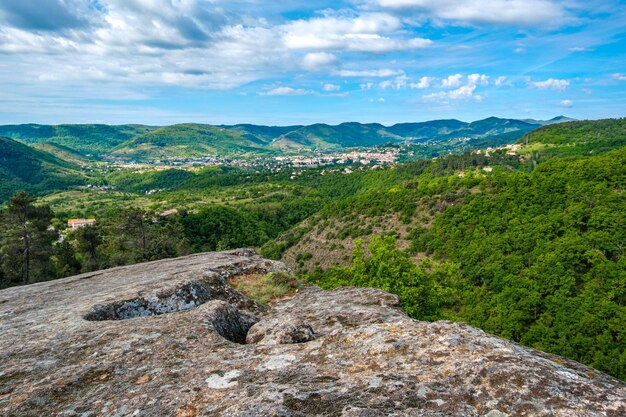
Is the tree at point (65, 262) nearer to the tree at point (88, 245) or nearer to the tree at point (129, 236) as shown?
the tree at point (88, 245)

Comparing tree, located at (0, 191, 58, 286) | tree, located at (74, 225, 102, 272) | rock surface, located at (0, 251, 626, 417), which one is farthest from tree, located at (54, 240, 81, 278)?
rock surface, located at (0, 251, 626, 417)

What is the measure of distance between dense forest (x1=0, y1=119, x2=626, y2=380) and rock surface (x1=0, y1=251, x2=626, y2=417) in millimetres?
13276

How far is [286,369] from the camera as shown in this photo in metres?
5.68

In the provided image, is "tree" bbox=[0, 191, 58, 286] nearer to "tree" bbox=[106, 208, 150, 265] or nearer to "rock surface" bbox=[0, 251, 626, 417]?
"tree" bbox=[106, 208, 150, 265]

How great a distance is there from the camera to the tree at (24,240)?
122 feet

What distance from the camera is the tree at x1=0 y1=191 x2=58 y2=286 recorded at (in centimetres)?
3709

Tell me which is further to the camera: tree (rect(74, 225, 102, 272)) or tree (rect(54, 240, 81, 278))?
tree (rect(74, 225, 102, 272))

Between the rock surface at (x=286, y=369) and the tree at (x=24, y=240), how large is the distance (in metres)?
35.7

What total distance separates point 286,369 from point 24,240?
44.3m

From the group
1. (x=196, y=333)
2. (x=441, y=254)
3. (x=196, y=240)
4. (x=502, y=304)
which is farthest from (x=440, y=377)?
(x=196, y=240)

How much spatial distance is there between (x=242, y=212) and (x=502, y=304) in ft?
374

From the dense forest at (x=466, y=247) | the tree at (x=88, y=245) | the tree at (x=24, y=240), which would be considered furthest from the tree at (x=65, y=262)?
the tree at (x=24, y=240)

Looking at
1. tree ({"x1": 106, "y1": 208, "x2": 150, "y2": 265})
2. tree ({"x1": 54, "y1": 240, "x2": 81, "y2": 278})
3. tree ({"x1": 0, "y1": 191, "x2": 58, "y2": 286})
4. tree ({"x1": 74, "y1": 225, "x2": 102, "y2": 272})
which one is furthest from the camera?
tree ({"x1": 106, "y1": 208, "x2": 150, "y2": 265})

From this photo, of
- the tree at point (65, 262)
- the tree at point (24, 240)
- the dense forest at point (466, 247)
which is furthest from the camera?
the tree at point (65, 262)
